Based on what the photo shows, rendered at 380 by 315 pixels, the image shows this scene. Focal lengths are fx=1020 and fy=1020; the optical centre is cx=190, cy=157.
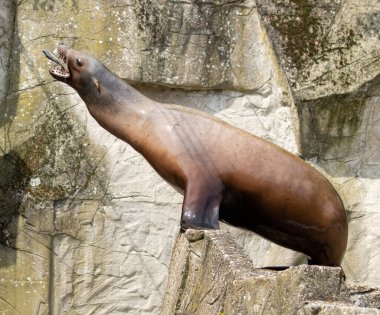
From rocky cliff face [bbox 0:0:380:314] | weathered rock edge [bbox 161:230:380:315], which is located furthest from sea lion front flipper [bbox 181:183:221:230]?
rocky cliff face [bbox 0:0:380:314]

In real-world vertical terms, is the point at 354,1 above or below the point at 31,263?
above

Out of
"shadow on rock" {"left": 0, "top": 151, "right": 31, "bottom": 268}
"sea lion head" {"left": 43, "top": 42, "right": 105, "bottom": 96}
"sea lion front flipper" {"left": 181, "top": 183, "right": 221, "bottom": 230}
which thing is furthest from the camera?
"shadow on rock" {"left": 0, "top": 151, "right": 31, "bottom": 268}

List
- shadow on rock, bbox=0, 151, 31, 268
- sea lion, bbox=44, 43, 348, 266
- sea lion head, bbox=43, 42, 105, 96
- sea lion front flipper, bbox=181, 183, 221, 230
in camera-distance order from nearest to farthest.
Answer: sea lion front flipper, bbox=181, 183, 221, 230 < sea lion, bbox=44, 43, 348, 266 < sea lion head, bbox=43, 42, 105, 96 < shadow on rock, bbox=0, 151, 31, 268

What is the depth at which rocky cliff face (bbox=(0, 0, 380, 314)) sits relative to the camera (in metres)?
8.59

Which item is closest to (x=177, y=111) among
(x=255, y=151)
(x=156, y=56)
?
(x=255, y=151)

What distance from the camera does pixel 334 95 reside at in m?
8.66

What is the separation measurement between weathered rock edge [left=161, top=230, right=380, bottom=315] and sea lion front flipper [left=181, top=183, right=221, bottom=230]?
0.12m

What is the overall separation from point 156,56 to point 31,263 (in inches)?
80.7

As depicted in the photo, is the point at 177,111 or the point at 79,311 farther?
the point at 79,311

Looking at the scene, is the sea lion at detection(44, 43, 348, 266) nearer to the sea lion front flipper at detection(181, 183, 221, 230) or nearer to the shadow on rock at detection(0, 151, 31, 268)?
the sea lion front flipper at detection(181, 183, 221, 230)

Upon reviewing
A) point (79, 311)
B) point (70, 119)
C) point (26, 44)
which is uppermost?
point (26, 44)

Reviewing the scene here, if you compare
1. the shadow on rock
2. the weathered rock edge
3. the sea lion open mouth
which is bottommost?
the shadow on rock

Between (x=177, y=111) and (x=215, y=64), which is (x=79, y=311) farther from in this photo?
(x=177, y=111)

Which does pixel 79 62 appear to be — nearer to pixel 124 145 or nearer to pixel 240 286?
pixel 240 286
